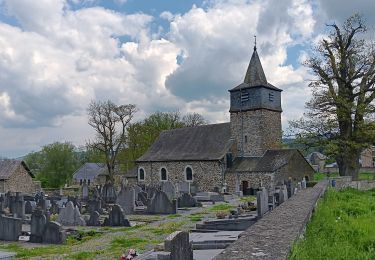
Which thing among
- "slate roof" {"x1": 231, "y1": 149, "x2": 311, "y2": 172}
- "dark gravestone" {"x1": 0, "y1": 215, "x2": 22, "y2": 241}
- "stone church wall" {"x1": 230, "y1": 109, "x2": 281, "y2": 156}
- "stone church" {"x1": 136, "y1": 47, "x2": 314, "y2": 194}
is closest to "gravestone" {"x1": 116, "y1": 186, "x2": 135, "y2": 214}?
"dark gravestone" {"x1": 0, "y1": 215, "x2": 22, "y2": 241}

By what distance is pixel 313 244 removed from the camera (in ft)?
22.2

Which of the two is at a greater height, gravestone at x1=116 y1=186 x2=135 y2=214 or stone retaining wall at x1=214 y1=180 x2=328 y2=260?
stone retaining wall at x1=214 y1=180 x2=328 y2=260

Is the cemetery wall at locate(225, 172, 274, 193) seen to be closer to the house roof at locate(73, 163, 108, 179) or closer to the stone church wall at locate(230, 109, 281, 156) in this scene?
A: the stone church wall at locate(230, 109, 281, 156)

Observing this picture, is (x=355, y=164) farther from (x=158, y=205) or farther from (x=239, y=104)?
(x=158, y=205)

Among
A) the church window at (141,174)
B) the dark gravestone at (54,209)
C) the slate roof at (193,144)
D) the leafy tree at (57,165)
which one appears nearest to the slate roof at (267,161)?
the slate roof at (193,144)

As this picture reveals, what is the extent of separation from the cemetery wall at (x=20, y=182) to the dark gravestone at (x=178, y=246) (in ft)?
134

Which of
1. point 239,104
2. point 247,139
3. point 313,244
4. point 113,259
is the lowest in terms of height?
point 113,259

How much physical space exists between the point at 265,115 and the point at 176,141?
967 cm

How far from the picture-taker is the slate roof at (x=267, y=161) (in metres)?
32.8

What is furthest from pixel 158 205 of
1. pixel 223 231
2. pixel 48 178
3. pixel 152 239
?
pixel 48 178

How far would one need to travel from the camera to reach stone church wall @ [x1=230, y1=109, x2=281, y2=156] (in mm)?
35688

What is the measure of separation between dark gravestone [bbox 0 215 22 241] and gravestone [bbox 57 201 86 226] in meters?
3.36

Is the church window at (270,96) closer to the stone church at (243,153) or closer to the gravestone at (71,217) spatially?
the stone church at (243,153)

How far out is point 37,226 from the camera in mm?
13625
